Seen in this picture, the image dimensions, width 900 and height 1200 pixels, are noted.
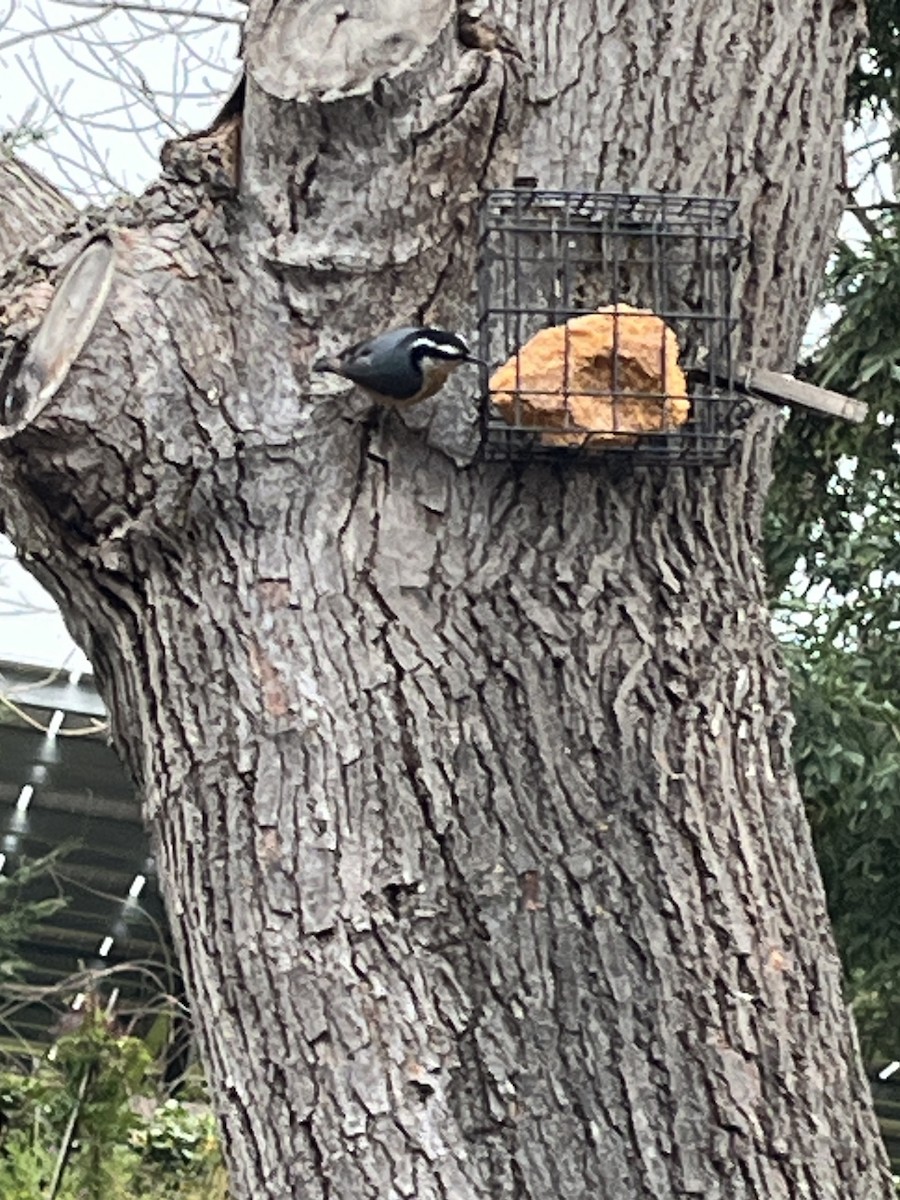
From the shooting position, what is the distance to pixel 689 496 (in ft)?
5.63

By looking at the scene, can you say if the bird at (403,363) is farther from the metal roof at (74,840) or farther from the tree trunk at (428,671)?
the metal roof at (74,840)

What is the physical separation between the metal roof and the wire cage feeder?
3786mm

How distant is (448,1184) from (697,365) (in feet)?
2.65

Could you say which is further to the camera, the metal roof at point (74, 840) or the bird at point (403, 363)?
the metal roof at point (74, 840)

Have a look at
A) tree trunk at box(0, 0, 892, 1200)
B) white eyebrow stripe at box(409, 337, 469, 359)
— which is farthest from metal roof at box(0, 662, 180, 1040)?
white eyebrow stripe at box(409, 337, 469, 359)

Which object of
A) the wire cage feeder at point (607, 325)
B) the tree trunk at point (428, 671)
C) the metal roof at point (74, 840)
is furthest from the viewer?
the metal roof at point (74, 840)

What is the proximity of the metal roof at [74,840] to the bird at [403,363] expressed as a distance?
3.82m

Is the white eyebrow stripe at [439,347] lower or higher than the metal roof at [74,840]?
higher

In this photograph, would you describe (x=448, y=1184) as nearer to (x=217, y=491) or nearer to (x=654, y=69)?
(x=217, y=491)

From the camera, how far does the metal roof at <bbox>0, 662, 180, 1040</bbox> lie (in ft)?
19.1

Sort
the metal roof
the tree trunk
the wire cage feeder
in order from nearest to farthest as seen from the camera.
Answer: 1. the tree trunk
2. the wire cage feeder
3. the metal roof

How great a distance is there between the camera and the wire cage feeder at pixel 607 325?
1.65 m

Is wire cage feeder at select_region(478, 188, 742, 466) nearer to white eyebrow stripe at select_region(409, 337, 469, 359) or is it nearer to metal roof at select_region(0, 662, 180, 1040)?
white eyebrow stripe at select_region(409, 337, 469, 359)

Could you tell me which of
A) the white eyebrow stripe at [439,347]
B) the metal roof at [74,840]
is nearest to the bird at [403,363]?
the white eyebrow stripe at [439,347]
